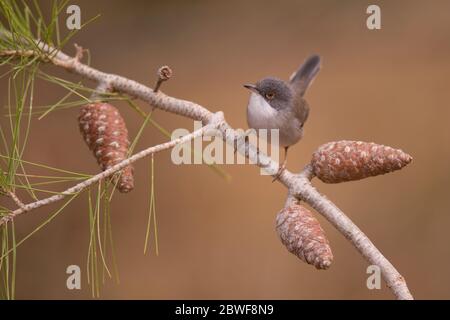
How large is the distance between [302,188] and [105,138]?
0.30 metres

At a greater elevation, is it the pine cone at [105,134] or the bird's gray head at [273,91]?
the bird's gray head at [273,91]

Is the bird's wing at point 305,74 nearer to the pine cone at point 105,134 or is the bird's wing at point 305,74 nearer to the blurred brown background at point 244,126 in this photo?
the blurred brown background at point 244,126

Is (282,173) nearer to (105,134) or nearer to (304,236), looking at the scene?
(304,236)

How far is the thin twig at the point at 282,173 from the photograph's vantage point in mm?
710

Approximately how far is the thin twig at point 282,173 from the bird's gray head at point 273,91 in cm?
40

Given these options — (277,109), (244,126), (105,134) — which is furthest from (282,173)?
(244,126)

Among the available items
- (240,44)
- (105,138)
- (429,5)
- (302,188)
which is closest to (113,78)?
(105,138)

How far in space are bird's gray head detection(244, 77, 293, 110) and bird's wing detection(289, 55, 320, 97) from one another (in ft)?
0.66

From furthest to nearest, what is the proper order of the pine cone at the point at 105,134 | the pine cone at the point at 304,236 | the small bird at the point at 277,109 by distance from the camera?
the small bird at the point at 277,109 → the pine cone at the point at 105,134 → the pine cone at the point at 304,236

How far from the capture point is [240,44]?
7.25 ft

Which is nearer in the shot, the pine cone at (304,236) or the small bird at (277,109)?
the pine cone at (304,236)

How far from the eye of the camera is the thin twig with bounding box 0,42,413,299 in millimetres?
710

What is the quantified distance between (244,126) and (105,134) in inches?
49.3

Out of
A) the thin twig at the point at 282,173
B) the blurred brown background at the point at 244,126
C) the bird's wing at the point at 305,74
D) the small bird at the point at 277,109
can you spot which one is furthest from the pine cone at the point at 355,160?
the blurred brown background at the point at 244,126
